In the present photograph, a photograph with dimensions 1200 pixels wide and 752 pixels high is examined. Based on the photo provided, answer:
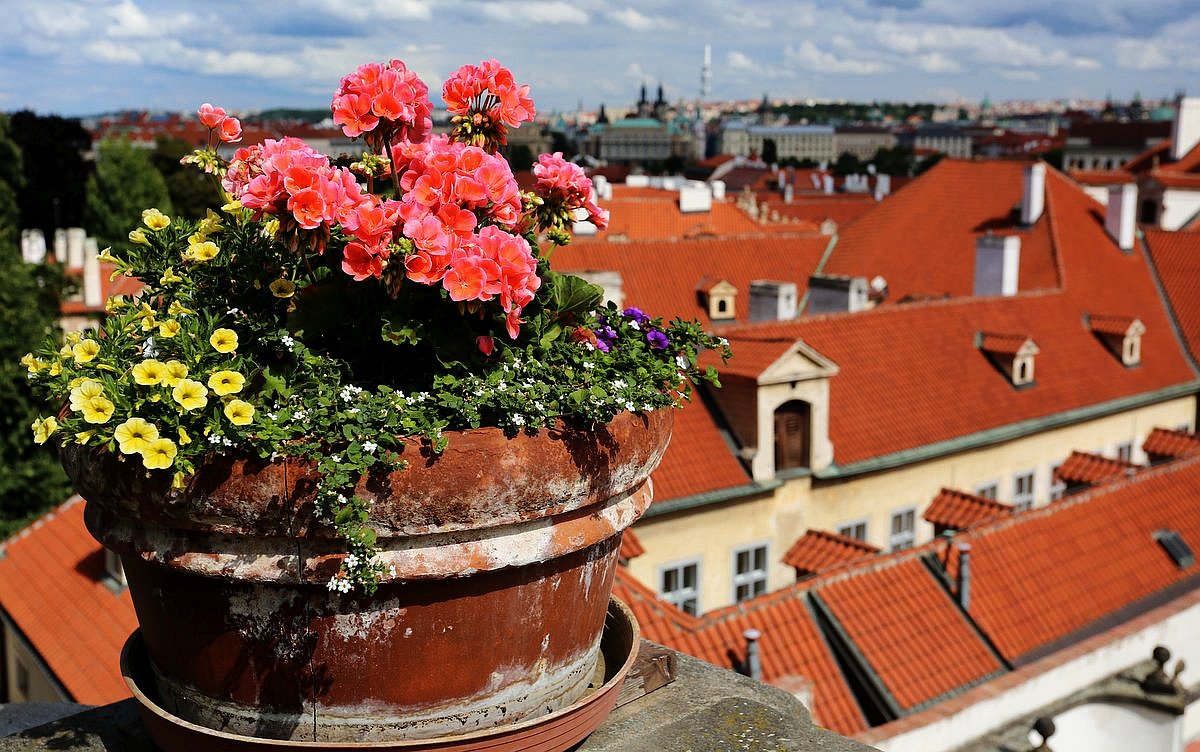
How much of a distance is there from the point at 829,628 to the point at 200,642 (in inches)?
336

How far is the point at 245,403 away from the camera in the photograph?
7.16ft

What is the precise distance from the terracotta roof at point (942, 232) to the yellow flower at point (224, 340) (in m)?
23.0

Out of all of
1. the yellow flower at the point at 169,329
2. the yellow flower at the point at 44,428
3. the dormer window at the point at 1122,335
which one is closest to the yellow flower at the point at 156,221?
the yellow flower at the point at 169,329

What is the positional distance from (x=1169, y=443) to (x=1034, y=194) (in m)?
8.48

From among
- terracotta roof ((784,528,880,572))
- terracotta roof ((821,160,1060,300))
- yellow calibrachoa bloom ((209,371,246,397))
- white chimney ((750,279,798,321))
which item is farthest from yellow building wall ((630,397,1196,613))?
yellow calibrachoa bloom ((209,371,246,397))

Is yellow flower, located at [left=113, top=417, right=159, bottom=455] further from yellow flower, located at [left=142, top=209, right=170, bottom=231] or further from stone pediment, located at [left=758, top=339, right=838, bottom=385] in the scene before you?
stone pediment, located at [left=758, top=339, right=838, bottom=385]

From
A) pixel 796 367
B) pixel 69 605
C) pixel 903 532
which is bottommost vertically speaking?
pixel 903 532

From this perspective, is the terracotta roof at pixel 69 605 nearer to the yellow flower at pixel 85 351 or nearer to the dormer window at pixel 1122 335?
the yellow flower at pixel 85 351

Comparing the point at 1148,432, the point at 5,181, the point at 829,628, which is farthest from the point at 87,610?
the point at 5,181

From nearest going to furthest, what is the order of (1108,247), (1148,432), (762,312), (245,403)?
(245,403) < (762,312) < (1148,432) < (1108,247)

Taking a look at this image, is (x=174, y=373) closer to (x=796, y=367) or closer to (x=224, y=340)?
(x=224, y=340)

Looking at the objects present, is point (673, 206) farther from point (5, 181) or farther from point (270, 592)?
point (270, 592)

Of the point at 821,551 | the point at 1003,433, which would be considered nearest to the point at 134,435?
the point at 821,551

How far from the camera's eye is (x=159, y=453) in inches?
85.0
